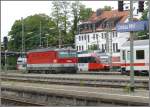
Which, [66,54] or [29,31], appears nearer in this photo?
[66,54]

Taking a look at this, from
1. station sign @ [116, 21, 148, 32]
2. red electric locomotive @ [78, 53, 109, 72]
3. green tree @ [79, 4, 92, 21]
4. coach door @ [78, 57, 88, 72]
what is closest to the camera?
station sign @ [116, 21, 148, 32]

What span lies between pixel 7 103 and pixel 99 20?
9858 centimetres

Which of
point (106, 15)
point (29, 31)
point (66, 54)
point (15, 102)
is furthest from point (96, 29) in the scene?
point (15, 102)

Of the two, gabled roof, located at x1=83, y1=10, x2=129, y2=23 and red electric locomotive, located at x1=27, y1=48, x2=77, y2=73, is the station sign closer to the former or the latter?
red electric locomotive, located at x1=27, y1=48, x2=77, y2=73

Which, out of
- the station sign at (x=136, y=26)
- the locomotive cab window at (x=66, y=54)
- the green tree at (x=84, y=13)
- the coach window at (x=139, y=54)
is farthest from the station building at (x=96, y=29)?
the station sign at (x=136, y=26)

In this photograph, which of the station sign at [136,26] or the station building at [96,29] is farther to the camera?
the station building at [96,29]

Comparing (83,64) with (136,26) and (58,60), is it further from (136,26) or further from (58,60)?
(136,26)

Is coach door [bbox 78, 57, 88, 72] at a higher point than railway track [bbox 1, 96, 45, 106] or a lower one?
higher

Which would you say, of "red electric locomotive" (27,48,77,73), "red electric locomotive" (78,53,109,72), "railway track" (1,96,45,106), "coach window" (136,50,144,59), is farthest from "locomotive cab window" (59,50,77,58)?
"railway track" (1,96,45,106)

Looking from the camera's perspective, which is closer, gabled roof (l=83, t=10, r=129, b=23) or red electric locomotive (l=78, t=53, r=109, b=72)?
red electric locomotive (l=78, t=53, r=109, b=72)

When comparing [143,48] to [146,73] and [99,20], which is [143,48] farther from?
[99,20]

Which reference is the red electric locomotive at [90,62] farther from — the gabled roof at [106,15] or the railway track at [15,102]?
the gabled roof at [106,15]

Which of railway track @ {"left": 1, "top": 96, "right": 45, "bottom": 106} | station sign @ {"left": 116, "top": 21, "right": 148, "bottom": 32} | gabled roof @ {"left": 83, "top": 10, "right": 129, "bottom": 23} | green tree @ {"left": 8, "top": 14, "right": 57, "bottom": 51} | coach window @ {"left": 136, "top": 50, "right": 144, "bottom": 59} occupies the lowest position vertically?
railway track @ {"left": 1, "top": 96, "right": 45, "bottom": 106}

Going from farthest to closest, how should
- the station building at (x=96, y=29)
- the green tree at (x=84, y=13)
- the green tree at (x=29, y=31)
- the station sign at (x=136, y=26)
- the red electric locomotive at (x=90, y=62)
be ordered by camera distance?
the green tree at (x=29, y=31) → the station building at (x=96, y=29) → the green tree at (x=84, y=13) → the red electric locomotive at (x=90, y=62) → the station sign at (x=136, y=26)
